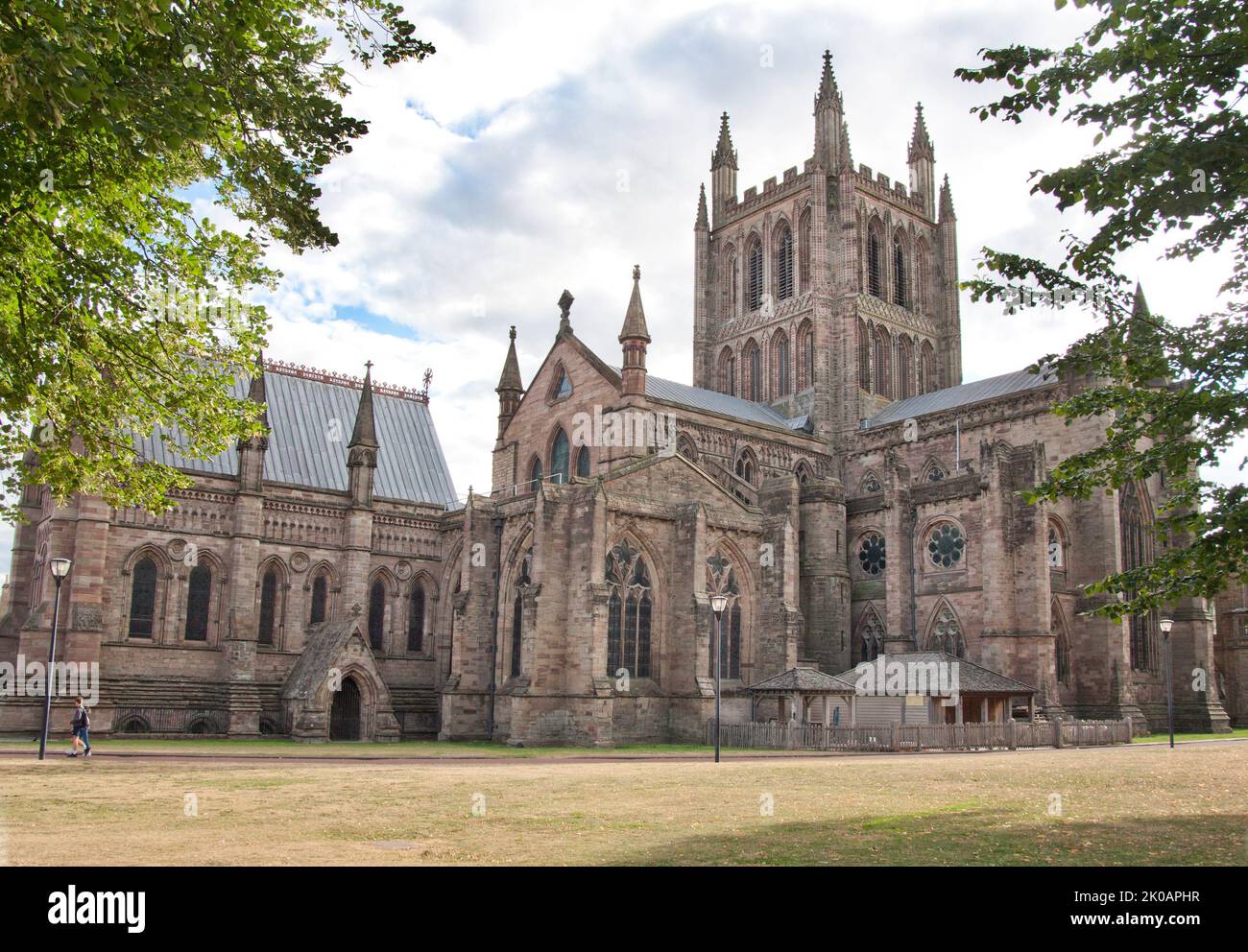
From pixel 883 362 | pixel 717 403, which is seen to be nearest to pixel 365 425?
pixel 717 403

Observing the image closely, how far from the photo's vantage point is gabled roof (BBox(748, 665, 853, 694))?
117 ft

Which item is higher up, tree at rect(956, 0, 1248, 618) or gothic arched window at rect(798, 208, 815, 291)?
gothic arched window at rect(798, 208, 815, 291)

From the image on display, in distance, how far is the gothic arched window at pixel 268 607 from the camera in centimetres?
4200

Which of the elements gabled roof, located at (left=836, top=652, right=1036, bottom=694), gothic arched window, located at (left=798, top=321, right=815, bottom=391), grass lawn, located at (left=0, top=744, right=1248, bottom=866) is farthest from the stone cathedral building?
grass lawn, located at (left=0, top=744, right=1248, bottom=866)

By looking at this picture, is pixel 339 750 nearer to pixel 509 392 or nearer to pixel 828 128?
pixel 509 392

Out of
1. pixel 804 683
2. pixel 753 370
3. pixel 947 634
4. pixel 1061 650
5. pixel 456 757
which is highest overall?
pixel 753 370

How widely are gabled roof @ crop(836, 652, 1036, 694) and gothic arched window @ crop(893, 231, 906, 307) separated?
3413 centimetres

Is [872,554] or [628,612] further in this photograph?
[872,554]

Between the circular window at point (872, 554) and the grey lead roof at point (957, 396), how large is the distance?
9.08 m

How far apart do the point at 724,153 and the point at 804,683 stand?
47645 mm

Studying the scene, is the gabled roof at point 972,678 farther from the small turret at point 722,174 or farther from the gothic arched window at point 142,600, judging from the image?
the small turret at point 722,174

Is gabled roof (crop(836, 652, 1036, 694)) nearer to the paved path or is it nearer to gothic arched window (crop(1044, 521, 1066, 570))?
the paved path

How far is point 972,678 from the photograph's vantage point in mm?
37062

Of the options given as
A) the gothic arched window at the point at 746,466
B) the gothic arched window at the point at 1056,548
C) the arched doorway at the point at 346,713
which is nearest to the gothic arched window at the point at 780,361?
the gothic arched window at the point at 746,466
